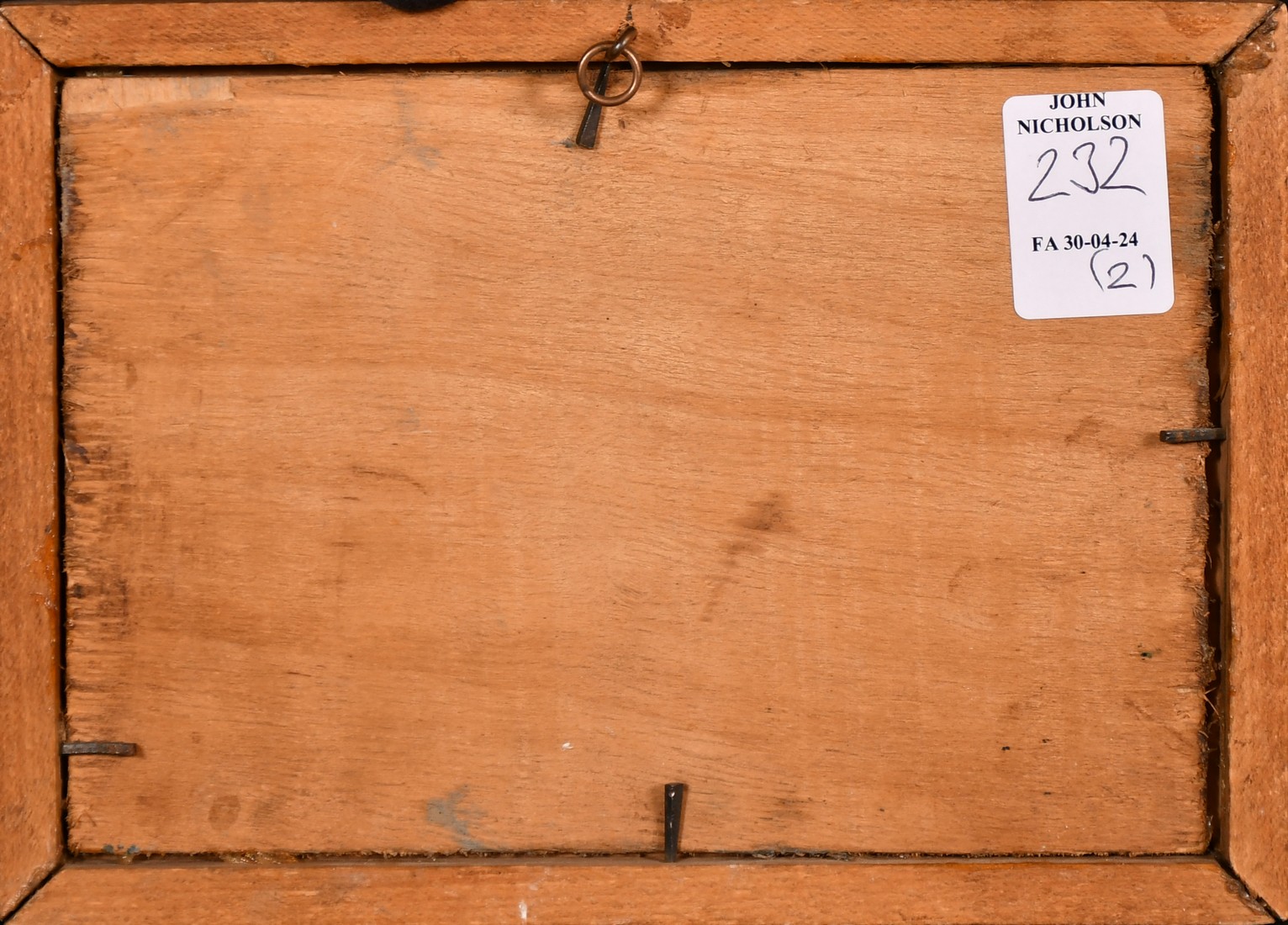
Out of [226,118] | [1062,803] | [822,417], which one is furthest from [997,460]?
[226,118]

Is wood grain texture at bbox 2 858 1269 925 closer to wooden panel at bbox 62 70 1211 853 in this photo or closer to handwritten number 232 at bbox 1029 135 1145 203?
wooden panel at bbox 62 70 1211 853

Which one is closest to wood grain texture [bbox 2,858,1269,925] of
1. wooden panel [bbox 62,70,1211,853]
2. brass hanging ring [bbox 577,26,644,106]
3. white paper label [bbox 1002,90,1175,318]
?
wooden panel [bbox 62,70,1211,853]

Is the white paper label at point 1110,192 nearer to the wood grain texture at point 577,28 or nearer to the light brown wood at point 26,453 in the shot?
the wood grain texture at point 577,28

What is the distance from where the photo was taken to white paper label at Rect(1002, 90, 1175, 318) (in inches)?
23.9

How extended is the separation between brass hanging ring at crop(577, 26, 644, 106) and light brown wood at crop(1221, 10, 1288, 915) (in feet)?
1.36

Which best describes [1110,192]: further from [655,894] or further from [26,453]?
[26,453]

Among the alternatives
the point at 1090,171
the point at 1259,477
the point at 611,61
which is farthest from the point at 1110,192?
the point at 611,61

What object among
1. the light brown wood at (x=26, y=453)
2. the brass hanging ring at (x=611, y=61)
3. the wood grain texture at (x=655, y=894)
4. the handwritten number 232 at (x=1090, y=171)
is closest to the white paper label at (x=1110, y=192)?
the handwritten number 232 at (x=1090, y=171)

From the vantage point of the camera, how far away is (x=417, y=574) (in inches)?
23.8

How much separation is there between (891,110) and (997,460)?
10.1 inches

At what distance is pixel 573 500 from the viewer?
60 cm

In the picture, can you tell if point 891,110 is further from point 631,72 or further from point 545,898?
point 545,898

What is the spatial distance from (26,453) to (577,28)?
0.48 meters

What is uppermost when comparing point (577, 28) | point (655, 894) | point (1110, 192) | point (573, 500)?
point (577, 28)
